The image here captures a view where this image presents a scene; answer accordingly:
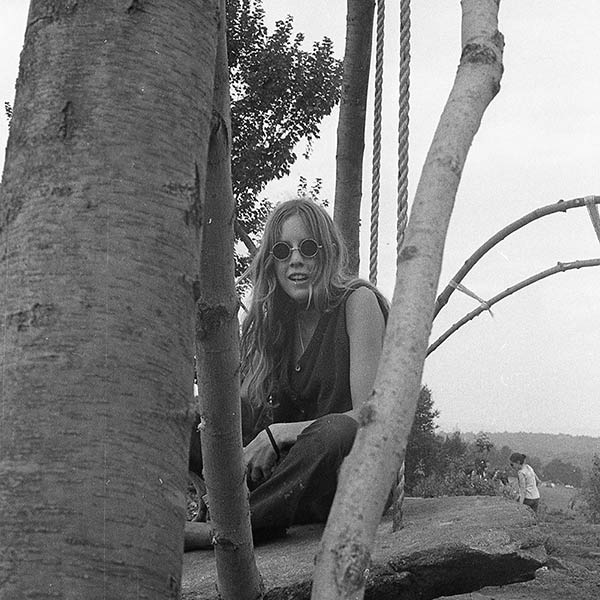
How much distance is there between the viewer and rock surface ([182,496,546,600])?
241 cm

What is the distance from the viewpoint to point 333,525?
0.77m

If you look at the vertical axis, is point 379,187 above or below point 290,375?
above

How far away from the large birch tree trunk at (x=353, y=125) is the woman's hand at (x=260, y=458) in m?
0.69

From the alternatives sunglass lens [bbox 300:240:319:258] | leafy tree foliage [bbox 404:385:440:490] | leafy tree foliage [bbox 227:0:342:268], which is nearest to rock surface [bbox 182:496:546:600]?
sunglass lens [bbox 300:240:319:258]

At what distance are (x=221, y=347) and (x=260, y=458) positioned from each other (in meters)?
1.37

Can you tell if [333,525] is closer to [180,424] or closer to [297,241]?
[180,424]

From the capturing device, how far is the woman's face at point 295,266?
276 cm

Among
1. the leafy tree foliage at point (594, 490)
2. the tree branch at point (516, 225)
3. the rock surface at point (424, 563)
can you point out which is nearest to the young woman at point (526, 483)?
the leafy tree foliage at point (594, 490)

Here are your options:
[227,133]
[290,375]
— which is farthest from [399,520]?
[227,133]

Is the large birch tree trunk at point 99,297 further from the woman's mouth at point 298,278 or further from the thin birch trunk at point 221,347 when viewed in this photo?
the woman's mouth at point 298,278

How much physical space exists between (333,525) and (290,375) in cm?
201

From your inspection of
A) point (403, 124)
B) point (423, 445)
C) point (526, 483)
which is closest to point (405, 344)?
point (403, 124)

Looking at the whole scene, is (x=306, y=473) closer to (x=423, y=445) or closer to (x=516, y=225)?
(x=516, y=225)

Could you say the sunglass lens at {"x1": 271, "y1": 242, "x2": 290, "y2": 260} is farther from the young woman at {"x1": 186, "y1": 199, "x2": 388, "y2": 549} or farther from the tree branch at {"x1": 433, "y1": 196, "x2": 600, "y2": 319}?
the tree branch at {"x1": 433, "y1": 196, "x2": 600, "y2": 319}
